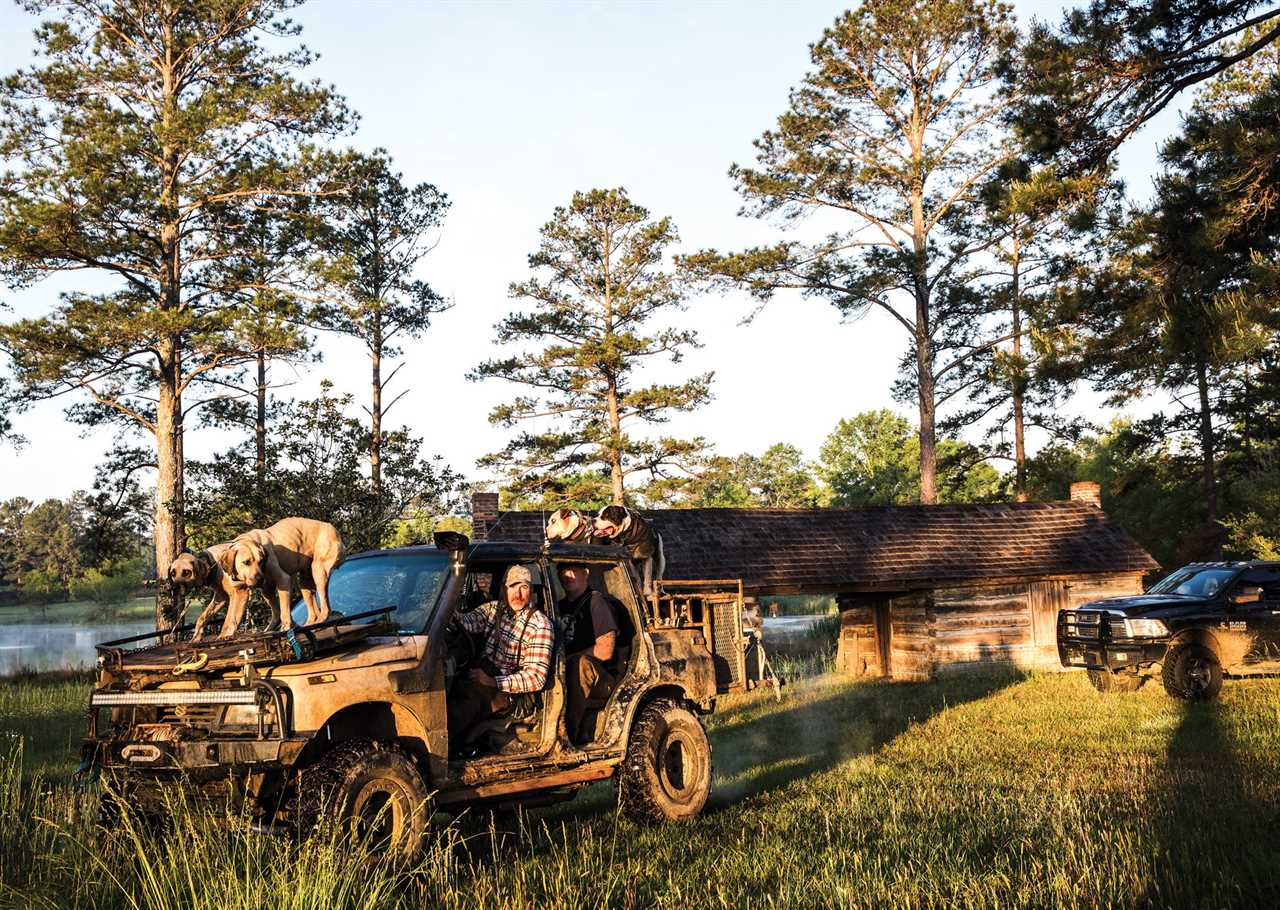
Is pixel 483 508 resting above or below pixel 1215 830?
above

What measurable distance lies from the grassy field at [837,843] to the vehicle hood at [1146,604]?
2.97 m

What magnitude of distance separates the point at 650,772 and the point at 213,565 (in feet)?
11.6

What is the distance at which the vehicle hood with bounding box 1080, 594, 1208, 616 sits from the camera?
16859mm

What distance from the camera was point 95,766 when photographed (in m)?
6.81

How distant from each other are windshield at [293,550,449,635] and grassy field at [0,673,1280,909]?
1.46 metres

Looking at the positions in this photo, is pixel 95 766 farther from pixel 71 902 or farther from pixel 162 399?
pixel 162 399

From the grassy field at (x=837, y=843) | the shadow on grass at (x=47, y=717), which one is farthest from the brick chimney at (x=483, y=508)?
the grassy field at (x=837, y=843)

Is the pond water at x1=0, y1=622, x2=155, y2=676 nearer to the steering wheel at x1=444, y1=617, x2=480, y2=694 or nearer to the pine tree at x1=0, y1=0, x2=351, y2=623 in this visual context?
the pine tree at x1=0, y1=0, x2=351, y2=623

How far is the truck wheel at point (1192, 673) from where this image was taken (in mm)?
16641

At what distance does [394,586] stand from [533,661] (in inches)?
43.2

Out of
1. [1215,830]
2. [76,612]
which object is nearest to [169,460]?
[1215,830]

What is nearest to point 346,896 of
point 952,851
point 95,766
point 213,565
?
point 95,766

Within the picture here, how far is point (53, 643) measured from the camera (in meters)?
56.7

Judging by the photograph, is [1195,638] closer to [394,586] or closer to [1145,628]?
[1145,628]
